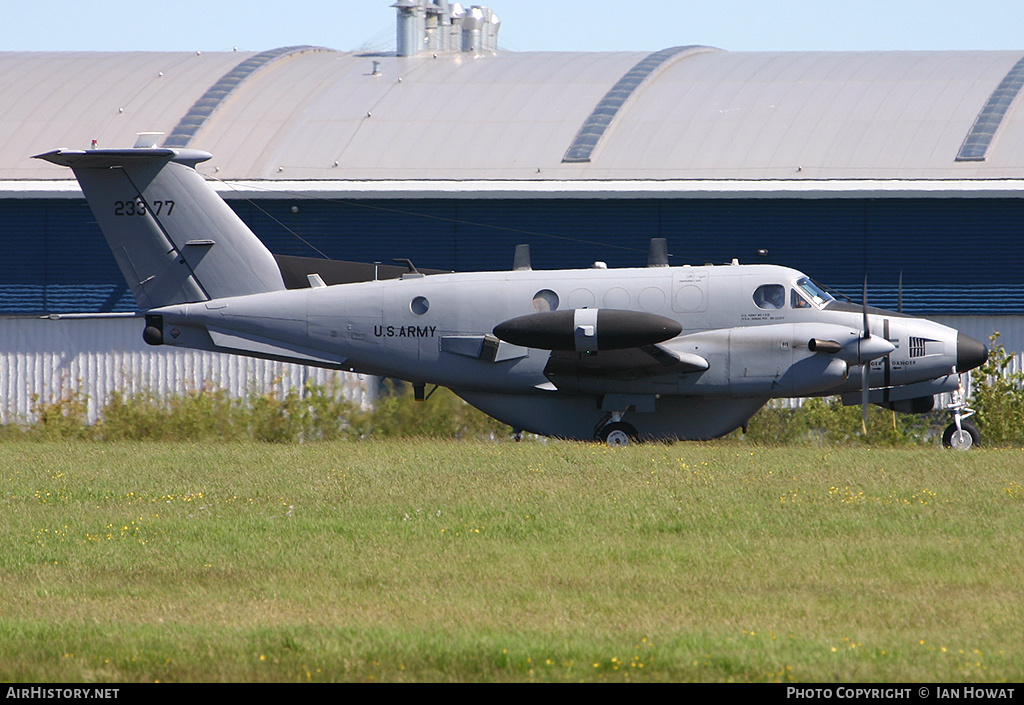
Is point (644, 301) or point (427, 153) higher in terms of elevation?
point (427, 153)

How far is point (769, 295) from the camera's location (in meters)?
19.1

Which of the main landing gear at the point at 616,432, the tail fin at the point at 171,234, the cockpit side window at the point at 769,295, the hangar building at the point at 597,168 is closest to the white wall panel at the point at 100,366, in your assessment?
the hangar building at the point at 597,168

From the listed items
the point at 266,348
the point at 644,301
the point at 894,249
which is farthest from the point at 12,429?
the point at 894,249

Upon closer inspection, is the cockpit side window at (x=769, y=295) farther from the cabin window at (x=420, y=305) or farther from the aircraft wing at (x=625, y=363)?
the cabin window at (x=420, y=305)

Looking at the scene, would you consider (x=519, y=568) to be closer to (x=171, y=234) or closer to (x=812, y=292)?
(x=812, y=292)

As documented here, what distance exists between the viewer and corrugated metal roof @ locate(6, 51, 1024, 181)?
2647cm

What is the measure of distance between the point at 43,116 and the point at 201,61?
529 cm

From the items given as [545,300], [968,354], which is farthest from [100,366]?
[968,354]

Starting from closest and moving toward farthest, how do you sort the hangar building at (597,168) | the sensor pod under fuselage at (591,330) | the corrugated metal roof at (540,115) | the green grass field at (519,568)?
1. the green grass field at (519,568)
2. the sensor pod under fuselage at (591,330)
3. the hangar building at (597,168)
4. the corrugated metal roof at (540,115)

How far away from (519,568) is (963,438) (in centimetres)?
1138

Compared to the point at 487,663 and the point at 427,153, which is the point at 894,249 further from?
the point at 487,663

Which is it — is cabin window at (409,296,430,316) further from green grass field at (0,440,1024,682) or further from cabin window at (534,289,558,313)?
green grass field at (0,440,1024,682)

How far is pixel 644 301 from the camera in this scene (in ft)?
63.1

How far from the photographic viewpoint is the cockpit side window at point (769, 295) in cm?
1905
